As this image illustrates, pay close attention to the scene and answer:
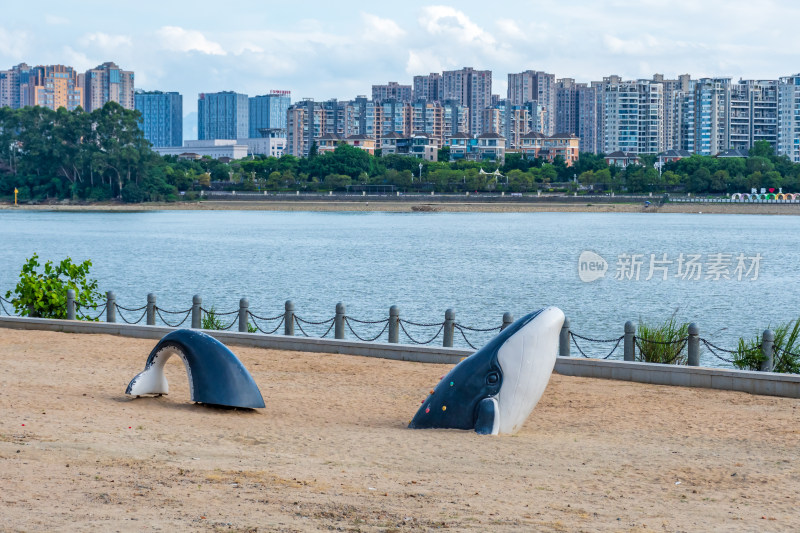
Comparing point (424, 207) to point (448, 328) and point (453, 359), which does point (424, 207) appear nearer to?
point (448, 328)

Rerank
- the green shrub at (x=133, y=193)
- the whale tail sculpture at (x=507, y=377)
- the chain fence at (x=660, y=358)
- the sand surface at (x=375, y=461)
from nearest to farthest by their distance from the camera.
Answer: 1. the sand surface at (x=375, y=461)
2. the whale tail sculpture at (x=507, y=377)
3. the chain fence at (x=660, y=358)
4. the green shrub at (x=133, y=193)

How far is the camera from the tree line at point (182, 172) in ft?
418

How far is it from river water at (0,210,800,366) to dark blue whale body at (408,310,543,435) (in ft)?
37.5

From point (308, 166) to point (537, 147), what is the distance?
69.9 metres

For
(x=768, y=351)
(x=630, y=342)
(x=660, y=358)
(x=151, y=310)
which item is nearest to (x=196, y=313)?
(x=151, y=310)

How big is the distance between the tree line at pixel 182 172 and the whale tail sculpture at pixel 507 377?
11539 cm

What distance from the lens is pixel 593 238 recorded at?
266 ft

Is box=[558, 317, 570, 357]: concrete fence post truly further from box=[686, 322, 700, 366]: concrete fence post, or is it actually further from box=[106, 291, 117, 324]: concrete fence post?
box=[106, 291, 117, 324]: concrete fence post

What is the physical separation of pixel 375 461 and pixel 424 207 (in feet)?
393

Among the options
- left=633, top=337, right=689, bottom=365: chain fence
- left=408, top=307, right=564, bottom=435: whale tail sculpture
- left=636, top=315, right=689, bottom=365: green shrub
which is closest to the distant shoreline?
left=636, top=315, right=689, bottom=365: green shrub

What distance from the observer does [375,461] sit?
9.31 metres

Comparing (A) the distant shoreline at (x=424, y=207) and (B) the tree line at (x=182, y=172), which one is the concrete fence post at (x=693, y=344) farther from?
(B) the tree line at (x=182, y=172)

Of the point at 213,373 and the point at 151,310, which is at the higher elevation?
the point at 213,373

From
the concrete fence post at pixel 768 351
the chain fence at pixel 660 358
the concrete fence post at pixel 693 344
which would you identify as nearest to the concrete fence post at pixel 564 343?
the chain fence at pixel 660 358
